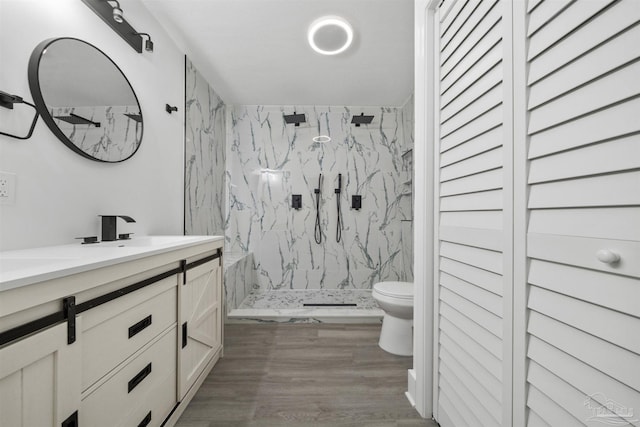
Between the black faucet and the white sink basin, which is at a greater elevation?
the black faucet

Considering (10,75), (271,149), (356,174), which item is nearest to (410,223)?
(356,174)

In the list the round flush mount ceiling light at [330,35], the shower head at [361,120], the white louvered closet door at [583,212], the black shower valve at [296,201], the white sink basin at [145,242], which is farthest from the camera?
the black shower valve at [296,201]

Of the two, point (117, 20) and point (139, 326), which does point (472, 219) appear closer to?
point (139, 326)

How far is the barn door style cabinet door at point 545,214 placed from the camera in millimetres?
519

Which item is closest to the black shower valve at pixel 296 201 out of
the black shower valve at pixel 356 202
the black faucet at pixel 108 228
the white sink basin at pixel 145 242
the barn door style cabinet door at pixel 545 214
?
the black shower valve at pixel 356 202

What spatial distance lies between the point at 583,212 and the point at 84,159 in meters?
1.94

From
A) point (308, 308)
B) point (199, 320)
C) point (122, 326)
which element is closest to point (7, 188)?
point (122, 326)

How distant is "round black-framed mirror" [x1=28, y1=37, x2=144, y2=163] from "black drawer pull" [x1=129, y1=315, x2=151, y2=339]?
Answer: 0.89 m

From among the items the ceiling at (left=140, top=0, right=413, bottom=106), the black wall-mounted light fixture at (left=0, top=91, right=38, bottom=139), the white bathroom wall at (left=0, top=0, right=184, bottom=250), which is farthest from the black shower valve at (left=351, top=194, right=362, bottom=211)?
the black wall-mounted light fixture at (left=0, top=91, right=38, bottom=139)

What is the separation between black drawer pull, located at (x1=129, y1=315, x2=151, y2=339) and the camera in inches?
37.8

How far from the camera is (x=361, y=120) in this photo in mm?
3344

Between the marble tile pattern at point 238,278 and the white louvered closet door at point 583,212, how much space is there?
228 cm

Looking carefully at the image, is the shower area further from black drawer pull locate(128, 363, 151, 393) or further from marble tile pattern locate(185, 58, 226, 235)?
black drawer pull locate(128, 363, 151, 393)

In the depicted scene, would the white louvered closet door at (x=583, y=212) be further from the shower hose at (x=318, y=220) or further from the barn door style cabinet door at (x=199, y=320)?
the shower hose at (x=318, y=220)
